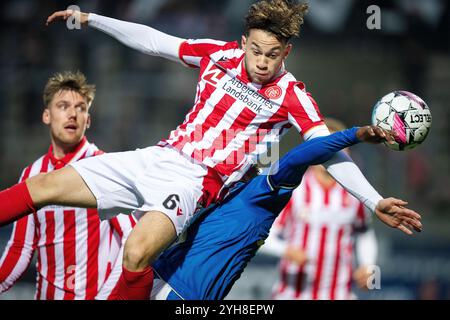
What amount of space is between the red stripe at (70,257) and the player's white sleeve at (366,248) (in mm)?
2269

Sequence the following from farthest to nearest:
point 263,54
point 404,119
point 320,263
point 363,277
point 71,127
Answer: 1. point 320,263
2. point 363,277
3. point 71,127
4. point 263,54
5. point 404,119

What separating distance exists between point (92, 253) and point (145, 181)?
3.38 ft

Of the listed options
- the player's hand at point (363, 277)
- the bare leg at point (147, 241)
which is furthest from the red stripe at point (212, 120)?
the player's hand at point (363, 277)

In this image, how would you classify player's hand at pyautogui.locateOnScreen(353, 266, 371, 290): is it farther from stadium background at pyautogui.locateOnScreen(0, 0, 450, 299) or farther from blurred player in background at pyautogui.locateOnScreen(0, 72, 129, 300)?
stadium background at pyautogui.locateOnScreen(0, 0, 450, 299)

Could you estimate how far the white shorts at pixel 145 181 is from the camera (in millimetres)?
4516

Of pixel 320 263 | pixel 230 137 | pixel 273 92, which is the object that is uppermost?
pixel 273 92

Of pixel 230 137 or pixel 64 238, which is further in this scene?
pixel 64 238

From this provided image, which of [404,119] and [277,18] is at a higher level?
[277,18]

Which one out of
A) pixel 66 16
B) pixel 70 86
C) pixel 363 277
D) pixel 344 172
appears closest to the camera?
pixel 344 172

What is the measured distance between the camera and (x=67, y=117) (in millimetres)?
5320

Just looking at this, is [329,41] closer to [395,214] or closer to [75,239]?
[75,239]

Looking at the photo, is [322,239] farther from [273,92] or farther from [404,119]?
[404,119]

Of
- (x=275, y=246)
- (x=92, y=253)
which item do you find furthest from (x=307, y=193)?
(x=92, y=253)

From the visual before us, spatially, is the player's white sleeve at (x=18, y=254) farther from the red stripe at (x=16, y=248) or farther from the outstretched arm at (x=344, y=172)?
the outstretched arm at (x=344, y=172)
